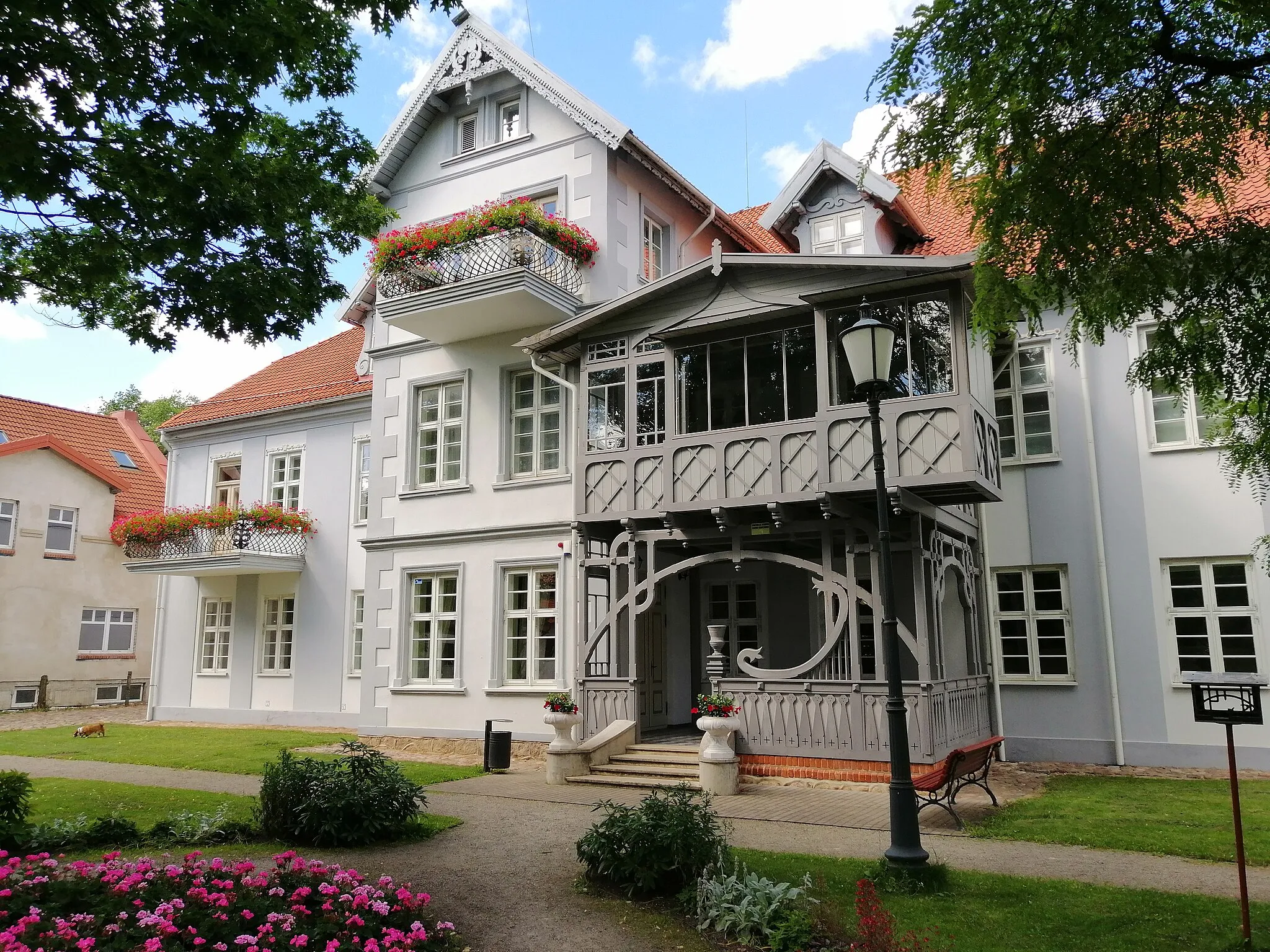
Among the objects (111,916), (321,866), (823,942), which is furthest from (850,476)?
(111,916)

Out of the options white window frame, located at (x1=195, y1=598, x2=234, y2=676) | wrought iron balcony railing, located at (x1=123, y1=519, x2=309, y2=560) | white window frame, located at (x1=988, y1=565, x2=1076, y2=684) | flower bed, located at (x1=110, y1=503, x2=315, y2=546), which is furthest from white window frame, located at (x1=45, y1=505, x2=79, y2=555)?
white window frame, located at (x1=988, y1=565, x2=1076, y2=684)

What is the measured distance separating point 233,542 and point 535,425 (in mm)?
8450

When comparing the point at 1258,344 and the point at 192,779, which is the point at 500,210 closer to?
the point at 192,779

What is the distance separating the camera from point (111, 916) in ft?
18.6

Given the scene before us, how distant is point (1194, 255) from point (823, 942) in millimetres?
4962

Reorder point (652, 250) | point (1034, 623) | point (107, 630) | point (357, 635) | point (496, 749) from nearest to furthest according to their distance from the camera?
point (496, 749)
point (1034, 623)
point (652, 250)
point (357, 635)
point (107, 630)

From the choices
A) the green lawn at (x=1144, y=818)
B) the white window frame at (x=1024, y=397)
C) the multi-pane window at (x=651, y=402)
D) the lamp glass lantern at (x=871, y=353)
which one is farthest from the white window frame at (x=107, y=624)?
the lamp glass lantern at (x=871, y=353)

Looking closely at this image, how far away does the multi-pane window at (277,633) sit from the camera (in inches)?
838

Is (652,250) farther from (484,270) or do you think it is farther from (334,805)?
(334,805)

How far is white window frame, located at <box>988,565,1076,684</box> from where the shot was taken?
1418 centimetres

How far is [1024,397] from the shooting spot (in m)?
15.0

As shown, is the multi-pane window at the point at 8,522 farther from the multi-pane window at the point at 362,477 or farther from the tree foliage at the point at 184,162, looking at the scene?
the tree foliage at the point at 184,162

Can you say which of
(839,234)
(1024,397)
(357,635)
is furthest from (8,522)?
(1024,397)

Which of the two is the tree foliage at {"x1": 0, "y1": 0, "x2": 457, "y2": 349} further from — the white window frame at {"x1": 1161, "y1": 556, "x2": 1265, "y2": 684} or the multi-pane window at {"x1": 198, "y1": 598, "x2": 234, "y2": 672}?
the multi-pane window at {"x1": 198, "y1": 598, "x2": 234, "y2": 672}
